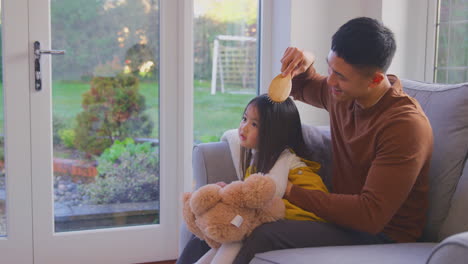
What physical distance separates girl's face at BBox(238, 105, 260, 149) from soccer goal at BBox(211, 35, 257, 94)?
96 centimetres

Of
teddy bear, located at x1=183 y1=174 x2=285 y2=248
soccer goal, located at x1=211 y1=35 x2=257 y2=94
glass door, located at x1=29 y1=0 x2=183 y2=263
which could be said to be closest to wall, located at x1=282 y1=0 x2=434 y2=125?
soccer goal, located at x1=211 y1=35 x2=257 y2=94

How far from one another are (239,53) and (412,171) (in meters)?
1.49

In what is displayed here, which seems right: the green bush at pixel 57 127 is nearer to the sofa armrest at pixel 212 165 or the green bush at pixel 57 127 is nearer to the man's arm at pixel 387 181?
the sofa armrest at pixel 212 165

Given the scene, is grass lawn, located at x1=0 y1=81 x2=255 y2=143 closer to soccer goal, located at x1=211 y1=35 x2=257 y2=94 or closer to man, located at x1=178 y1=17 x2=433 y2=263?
soccer goal, located at x1=211 y1=35 x2=257 y2=94

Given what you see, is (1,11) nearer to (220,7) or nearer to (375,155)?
(220,7)

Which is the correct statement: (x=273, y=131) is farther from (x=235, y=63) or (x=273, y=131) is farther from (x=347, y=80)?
(x=235, y=63)

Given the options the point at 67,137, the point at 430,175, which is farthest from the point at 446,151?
the point at 67,137

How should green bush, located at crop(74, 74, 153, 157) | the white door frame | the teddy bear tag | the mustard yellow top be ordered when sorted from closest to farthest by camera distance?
the teddy bear tag < the mustard yellow top < the white door frame < green bush, located at crop(74, 74, 153, 157)

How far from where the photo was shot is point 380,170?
4.79ft

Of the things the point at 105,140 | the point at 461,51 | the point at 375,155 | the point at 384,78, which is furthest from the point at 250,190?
the point at 461,51

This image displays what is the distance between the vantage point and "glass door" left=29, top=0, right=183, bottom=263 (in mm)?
2441

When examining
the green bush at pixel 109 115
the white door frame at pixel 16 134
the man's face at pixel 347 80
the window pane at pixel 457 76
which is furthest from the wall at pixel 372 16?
the white door frame at pixel 16 134

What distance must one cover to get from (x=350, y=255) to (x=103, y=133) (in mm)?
1542

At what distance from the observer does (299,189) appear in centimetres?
158
